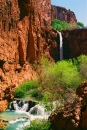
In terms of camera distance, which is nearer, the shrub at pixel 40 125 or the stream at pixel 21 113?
→ the shrub at pixel 40 125

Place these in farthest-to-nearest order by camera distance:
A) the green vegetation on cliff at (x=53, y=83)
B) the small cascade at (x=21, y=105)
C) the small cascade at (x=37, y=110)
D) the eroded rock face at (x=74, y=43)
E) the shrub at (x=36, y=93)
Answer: the eroded rock face at (x=74, y=43)
the shrub at (x=36, y=93)
the green vegetation on cliff at (x=53, y=83)
the small cascade at (x=21, y=105)
the small cascade at (x=37, y=110)

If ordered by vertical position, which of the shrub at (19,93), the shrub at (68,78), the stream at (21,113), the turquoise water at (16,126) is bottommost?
the turquoise water at (16,126)

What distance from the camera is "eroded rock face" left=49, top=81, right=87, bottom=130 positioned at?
12.9 meters

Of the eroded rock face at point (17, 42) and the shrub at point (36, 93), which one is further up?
the eroded rock face at point (17, 42)

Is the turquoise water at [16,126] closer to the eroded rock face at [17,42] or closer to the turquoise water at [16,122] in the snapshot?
the turquoise water at [16,122]

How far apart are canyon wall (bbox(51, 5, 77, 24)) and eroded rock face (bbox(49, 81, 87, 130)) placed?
216ft

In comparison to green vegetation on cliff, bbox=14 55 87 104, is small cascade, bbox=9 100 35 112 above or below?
below

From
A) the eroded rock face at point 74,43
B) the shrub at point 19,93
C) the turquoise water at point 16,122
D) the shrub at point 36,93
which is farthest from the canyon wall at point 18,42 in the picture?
the eroded rock face at point 74,43

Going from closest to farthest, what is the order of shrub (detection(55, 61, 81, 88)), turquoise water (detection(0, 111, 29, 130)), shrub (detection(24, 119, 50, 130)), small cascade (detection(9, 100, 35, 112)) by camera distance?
shrub (detection(24, 119, 50, 130))
turquoise water (detection(0, 111, 29, 130))
small cascade (detection(9, 100, 35, 112))
shrub (detection(55, 61, 81, 88))

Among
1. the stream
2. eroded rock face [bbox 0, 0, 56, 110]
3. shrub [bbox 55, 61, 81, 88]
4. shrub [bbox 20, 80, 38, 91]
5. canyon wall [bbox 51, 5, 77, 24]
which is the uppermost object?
canyon wall [bbox 51, 5, 77, 24]

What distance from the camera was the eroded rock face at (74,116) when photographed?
12.9 metres

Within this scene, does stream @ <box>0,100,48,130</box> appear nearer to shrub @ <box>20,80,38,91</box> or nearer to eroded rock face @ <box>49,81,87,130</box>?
shrub @ <box>20,80,38,91</box>

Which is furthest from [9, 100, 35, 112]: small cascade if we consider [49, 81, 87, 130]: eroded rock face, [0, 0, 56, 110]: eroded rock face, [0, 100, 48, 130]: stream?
Answer: [49, 81, 87, 130]: eroded rock face

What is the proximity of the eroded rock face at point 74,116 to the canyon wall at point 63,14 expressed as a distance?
65.7m
